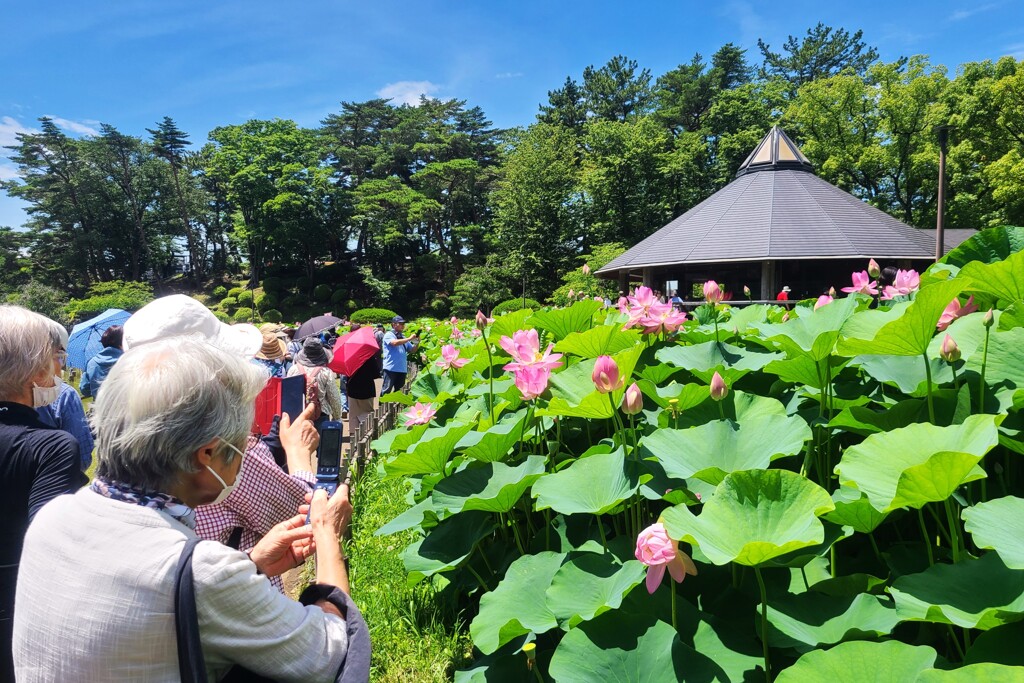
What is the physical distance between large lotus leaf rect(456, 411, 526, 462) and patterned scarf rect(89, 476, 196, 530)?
71cm

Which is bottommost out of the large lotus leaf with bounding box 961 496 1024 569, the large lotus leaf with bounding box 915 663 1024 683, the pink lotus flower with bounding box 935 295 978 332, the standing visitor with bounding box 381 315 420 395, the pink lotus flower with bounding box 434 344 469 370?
the standing visitor with bounding box 381 315 420 395

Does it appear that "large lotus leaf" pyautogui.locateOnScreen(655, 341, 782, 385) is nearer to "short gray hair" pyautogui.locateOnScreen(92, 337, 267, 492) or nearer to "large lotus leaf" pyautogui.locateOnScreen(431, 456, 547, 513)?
"large lotus leaf" pyautogui.locateOnScreen(431, 456, 547, 513)

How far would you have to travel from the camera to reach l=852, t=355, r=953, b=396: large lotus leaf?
1332mm

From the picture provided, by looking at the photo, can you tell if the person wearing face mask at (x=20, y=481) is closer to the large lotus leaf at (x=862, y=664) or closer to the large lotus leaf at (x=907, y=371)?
the large lotus leaf at (x=862, y=664)

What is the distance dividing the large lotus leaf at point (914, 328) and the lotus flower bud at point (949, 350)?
0.03 metres

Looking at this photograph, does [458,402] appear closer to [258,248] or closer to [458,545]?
[458,545]

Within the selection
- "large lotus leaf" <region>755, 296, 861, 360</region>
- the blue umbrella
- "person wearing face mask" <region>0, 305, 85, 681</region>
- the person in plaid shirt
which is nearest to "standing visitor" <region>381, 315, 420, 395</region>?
the blue umbrella

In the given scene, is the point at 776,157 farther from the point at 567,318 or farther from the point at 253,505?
the point at 253,505

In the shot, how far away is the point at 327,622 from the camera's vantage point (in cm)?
108

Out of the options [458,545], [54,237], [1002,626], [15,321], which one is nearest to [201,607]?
[458,545]

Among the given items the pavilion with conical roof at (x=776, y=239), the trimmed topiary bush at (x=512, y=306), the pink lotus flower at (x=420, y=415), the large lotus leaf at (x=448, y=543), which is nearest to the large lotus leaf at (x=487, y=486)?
the large lotus leaf at (x=448, y=543)

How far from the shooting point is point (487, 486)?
1501 mm

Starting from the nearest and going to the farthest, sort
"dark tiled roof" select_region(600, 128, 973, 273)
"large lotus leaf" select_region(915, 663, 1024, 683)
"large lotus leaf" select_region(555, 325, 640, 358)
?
1. "large lotus leaf" select_region(915, 663, 1024, 683)
2. "large lotus leaf" select_region(555, 325, 640, 358)
3. "dark tiled roof" select_region(600, 128, 973, 273)

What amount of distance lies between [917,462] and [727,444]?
36 cm
